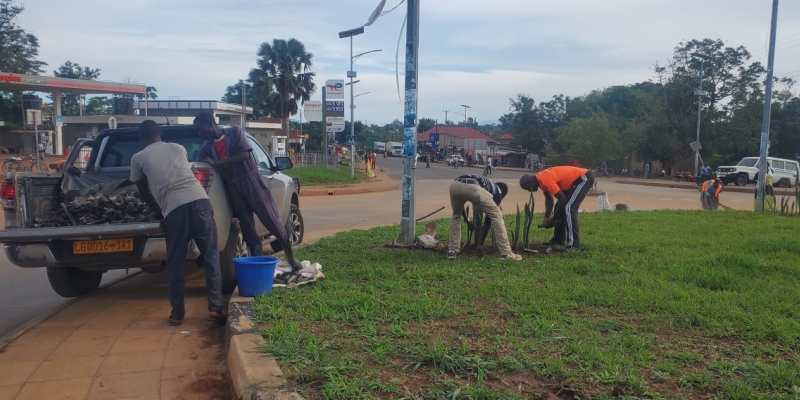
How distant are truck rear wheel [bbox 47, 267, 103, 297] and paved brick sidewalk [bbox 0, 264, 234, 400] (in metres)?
0.25

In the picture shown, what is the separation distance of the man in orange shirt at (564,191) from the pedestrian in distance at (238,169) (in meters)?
3.01

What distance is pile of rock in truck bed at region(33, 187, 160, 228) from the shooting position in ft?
17.9

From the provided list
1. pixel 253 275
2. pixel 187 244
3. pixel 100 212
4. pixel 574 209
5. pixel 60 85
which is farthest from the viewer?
pixel 60 85

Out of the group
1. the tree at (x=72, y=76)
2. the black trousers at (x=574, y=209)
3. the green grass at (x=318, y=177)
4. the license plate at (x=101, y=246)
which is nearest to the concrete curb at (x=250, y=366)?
the license plate at (x=101, y=246)

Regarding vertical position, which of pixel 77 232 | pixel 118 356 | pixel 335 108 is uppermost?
pixel 335 108

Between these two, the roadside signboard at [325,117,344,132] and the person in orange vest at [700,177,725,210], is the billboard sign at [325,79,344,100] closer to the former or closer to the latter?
the roadside signboard at [325,117,344,132]

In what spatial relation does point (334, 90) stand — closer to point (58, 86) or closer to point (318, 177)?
point (318, 177)

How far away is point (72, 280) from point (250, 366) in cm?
356

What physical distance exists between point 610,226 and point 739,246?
2.48 meters

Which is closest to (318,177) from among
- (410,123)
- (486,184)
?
(410,123)

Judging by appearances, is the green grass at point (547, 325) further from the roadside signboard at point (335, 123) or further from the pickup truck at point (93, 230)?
the roadside signboard at point (335, 123)

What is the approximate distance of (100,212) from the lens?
5508 mm

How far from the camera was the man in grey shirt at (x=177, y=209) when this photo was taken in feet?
16.2

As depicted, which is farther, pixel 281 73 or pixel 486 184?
pixel 281 73
